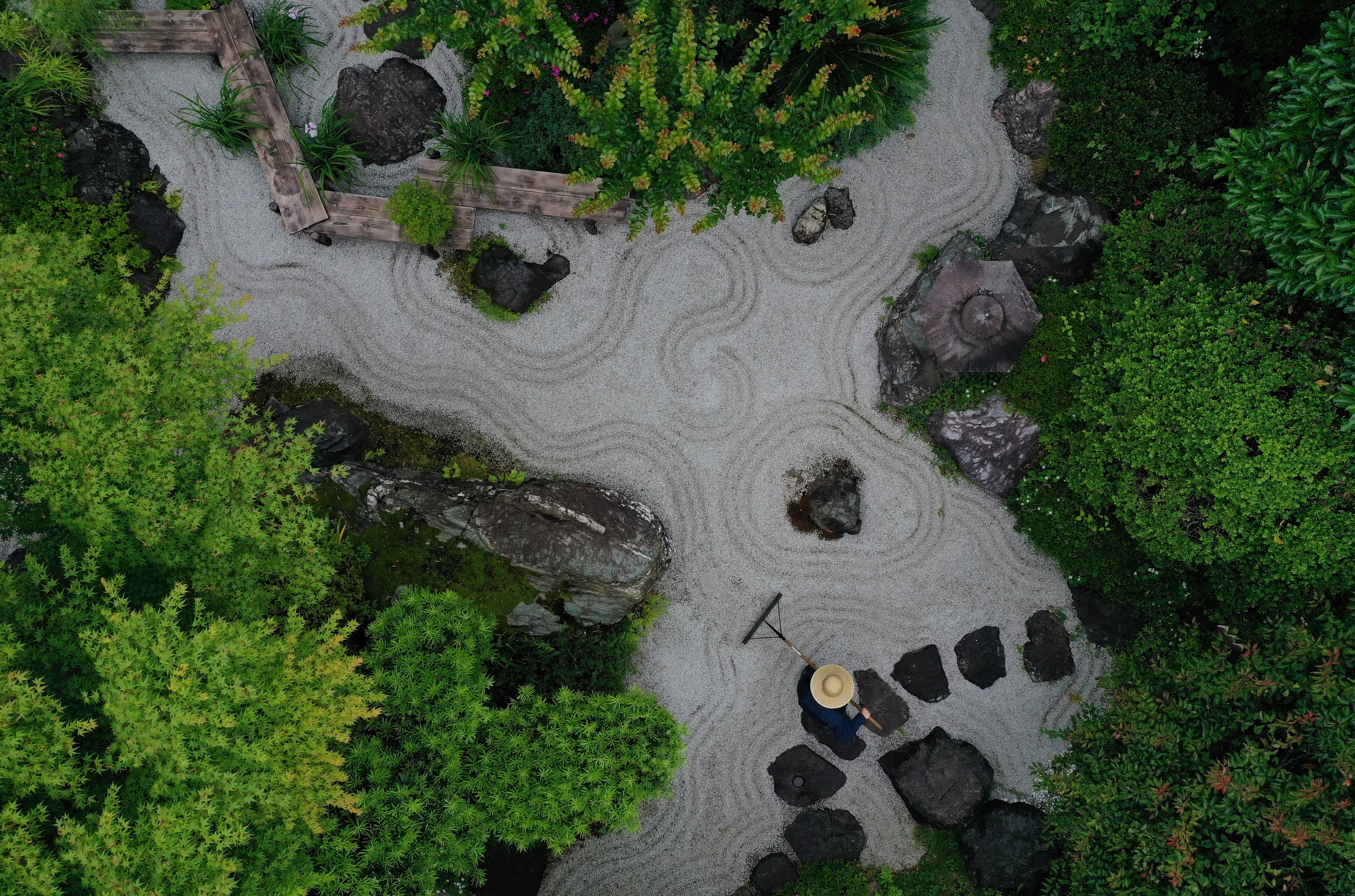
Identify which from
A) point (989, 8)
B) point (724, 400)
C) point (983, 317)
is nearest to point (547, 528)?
point (724, 400)

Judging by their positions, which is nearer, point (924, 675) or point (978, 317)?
point (978, 317)

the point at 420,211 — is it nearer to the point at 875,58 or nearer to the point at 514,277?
the point at 514,277

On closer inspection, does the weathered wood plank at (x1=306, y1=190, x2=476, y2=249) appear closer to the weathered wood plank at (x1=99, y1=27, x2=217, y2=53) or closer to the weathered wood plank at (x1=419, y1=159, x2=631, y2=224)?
the weathered wood plank at (x1=419, y1=159, x2=631, y2=224)

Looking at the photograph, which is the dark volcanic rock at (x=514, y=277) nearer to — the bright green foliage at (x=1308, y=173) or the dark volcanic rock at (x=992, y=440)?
the dark volcanic rock at (x=992, y=440)

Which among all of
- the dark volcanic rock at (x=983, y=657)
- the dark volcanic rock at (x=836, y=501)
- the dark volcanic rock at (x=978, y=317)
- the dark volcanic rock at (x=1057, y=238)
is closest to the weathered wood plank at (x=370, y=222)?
the dark volcanic rock at (x=836, y=501)

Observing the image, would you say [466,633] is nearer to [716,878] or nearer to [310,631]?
[310,631]

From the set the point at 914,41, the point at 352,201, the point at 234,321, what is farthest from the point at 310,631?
the point at 914,41
